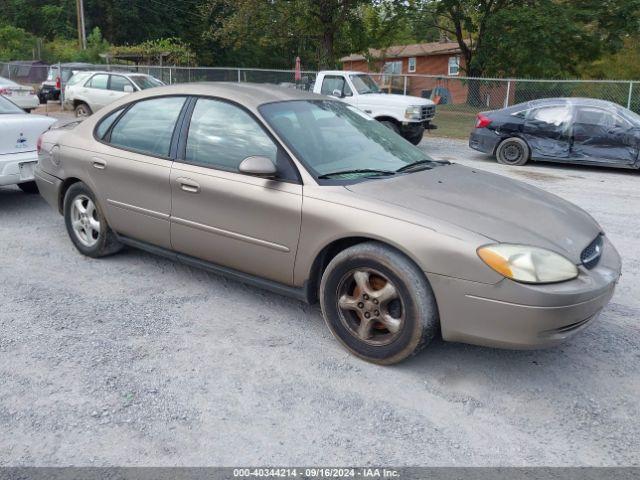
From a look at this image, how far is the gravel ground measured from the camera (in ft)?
8.99

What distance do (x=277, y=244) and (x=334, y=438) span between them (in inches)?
55.2

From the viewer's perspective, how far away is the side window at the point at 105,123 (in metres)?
5.00

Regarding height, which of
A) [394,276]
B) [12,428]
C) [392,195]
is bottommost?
[12,428]

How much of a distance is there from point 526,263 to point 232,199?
1947 mm

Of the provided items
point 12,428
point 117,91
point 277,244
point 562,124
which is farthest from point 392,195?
point 117,91

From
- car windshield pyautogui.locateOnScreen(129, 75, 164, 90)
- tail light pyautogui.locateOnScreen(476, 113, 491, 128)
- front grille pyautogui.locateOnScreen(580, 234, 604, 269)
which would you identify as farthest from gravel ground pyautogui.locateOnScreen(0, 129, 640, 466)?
car windshield pyautogui.locateOnScreen(129, 75, 164, 90)

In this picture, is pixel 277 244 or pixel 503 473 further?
pixel 277 244

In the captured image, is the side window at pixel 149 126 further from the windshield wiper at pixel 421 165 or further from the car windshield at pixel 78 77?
the car windshield at pixel 78 77

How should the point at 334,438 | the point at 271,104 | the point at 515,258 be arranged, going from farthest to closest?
the point at 271,104, the point at 515,258, the point at 334,438

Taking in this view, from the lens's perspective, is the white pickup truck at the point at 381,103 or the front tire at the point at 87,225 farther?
the white pickup truck at the point at 381,103

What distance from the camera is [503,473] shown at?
260 cm

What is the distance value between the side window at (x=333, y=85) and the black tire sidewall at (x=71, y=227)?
950cm

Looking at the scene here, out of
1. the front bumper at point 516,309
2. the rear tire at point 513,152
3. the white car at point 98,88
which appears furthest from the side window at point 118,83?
the front bumper at point 516,309

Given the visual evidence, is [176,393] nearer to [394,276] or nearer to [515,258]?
[394,276]
